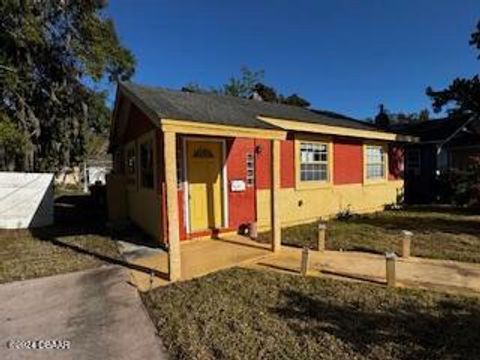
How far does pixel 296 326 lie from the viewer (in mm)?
4488

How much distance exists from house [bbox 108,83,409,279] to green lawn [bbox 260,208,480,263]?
0.94 meters

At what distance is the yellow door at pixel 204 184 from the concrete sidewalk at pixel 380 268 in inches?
98.2

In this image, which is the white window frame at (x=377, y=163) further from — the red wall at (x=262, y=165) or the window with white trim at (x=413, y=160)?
the window with white trim at (x=413, y=160)

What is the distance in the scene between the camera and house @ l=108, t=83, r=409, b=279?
757cm

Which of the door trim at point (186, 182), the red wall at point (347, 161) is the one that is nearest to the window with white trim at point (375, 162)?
the red wall at point (347, 161)

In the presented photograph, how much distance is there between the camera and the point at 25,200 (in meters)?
12.8

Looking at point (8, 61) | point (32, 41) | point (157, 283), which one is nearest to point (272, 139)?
point (157, 283)

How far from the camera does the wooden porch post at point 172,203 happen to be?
6.31 m

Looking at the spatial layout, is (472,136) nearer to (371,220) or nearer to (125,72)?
(371,220)

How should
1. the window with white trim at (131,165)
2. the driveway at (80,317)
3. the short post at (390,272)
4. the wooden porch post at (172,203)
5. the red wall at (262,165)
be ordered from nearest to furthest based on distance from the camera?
the driveway at (80,317)
the short post at (390,272)
the wooden porch post at (172,203)
the red wall at (262,165)
the window with white trim at (131,165)

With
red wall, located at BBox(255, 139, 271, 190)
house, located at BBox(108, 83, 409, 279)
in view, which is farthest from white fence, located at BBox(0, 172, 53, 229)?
red wall, located at BBox(255, 139, 271, 190)

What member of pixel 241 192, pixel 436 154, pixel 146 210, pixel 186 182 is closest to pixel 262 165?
pixel 241 192

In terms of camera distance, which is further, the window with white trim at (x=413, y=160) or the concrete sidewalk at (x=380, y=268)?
the window with white trim at (x=413, y=160)

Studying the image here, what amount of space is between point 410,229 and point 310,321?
6.98 meters
